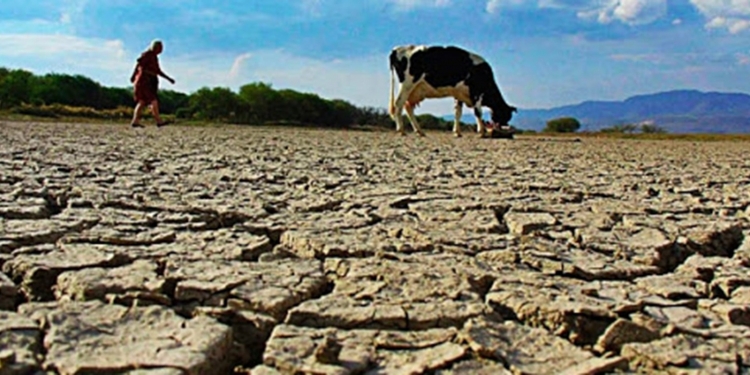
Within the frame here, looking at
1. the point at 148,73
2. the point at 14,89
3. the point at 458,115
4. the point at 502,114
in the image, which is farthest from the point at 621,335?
the point at 14,89

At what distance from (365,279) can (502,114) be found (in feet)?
37.4

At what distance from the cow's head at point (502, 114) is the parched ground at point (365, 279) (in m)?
9.06

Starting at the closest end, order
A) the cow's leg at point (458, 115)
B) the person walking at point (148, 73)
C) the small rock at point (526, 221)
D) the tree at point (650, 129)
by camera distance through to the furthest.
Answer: the small rock at point (526, 221)
the person walking at point (148, 73)
the cow's leg at point (458, 115)
the tree at point (650, 129)

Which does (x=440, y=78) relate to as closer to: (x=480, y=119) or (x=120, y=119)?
(x=480, y=119)

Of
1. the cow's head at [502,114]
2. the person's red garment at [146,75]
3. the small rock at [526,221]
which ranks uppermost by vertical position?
the person's red garment at [146,75]

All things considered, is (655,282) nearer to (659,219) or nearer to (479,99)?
(659,219)

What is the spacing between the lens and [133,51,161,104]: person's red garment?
34.9 feet

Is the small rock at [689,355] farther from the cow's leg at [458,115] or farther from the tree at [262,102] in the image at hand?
the tree at [262,102]

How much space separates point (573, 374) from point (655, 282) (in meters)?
0.80

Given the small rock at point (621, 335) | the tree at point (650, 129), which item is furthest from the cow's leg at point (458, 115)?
the small rock at point (621, 335)

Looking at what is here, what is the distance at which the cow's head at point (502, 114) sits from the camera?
42.3 feet

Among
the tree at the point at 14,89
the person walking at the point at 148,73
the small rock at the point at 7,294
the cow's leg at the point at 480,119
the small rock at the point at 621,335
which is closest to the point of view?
the small rock at the point at 621,335

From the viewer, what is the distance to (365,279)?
6.34 feet

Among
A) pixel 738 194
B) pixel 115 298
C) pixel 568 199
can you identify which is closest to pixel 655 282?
pixel 115 298
